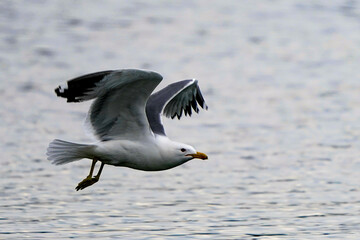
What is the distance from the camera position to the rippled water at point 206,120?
13.0 m

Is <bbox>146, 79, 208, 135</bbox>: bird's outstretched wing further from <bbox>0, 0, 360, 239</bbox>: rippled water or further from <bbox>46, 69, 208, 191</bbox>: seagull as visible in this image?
<bbox>0, 0, 360, 239</bbox>: rippled water

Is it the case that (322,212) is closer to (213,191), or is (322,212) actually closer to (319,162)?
(213,191)

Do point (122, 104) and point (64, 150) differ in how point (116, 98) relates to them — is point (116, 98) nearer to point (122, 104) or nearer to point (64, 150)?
point (122, 104)

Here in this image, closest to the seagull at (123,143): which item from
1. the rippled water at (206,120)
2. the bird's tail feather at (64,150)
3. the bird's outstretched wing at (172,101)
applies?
the bird's tail feather at (64,150)

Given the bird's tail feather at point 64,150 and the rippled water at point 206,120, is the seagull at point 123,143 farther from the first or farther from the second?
the rippled water at point 206,120

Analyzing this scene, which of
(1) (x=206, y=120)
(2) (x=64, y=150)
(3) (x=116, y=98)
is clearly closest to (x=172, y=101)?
(3) (x=116, y=98)

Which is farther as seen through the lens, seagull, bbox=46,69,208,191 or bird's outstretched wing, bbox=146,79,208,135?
bird's outstretched wing, bbox=146,79,208,135

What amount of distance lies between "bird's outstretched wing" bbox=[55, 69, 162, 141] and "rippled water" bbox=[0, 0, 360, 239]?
1717 mm

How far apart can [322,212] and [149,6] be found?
56.7 feet

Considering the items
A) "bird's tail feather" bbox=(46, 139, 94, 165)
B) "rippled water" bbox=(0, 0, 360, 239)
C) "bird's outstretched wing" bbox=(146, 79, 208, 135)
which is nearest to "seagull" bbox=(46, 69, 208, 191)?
"bird's tail feather" bbox=(46, 139, 94, 165)

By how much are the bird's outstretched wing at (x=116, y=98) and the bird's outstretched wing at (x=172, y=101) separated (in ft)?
1.86

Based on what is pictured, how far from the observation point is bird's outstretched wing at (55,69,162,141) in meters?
9.71

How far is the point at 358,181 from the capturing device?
15250 mm

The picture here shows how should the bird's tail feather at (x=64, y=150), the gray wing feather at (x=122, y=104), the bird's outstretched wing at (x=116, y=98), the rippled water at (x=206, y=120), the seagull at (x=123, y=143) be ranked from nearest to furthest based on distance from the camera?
the bird's outstretched wing at (x=116, y=98) → the gray wing feather at (x=122, y=104) → the seagull at (x=123, y=143) → the bird's tail feather at (x=64, y=150) → the rippled water at (x=206, y=120)
